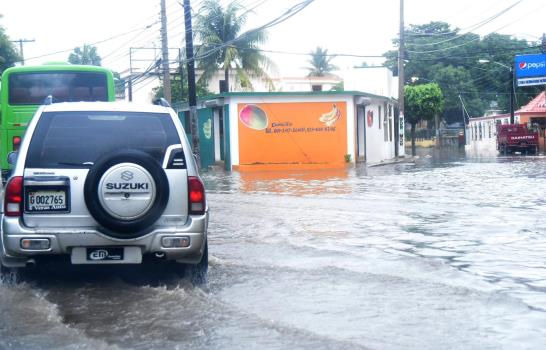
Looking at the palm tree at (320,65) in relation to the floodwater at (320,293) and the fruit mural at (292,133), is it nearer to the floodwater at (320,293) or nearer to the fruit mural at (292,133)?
the fruit mural at (292,133)

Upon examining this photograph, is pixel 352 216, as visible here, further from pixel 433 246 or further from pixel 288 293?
pixel 288 293

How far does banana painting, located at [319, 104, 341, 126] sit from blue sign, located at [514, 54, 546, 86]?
1874 centimetres

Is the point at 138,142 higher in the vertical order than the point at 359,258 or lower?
higher

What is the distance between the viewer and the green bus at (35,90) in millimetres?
18469

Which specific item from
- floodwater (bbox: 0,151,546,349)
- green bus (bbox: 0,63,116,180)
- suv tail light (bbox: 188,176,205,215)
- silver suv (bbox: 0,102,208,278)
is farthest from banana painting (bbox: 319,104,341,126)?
suv tail light (bbox: 188,176,205,215)

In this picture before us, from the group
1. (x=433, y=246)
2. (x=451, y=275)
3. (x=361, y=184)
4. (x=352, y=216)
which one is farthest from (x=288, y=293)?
(x=361, y=184)

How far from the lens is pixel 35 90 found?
18656mm

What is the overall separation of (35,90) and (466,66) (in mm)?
62539

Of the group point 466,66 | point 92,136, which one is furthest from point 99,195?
point 466,66

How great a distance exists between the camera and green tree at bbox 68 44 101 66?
78375mm

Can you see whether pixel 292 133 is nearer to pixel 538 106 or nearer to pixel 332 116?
pixel 332 116

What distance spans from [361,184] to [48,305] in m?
15.8

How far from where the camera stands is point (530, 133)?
46.5 metres

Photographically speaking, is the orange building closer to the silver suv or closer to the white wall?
the white wall
